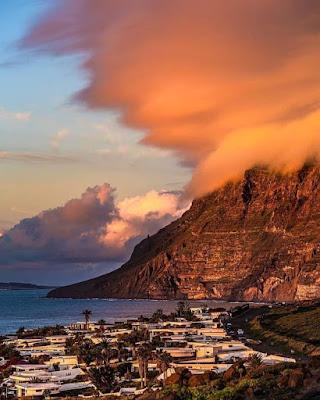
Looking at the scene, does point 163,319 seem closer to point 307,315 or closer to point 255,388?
point 307,315

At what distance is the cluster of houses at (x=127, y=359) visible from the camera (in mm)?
76088

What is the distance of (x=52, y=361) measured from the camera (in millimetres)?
104062

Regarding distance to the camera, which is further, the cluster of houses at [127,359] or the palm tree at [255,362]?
the cluster of houses at [127,359]

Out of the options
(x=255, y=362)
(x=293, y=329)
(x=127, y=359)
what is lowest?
(x=127, y=359)

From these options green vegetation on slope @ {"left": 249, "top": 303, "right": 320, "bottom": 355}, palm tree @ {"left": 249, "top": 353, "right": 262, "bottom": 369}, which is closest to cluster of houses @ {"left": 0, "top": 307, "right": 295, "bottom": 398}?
palm tree @ {"left": 249, "top": 353, "right": 262, "bottom": 369}

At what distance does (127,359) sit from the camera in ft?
332

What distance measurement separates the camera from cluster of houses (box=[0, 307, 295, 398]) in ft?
250

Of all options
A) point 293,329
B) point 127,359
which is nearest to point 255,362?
point 127,359

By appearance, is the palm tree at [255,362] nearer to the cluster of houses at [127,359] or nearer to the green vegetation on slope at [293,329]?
the cluster of houses at [127,359]

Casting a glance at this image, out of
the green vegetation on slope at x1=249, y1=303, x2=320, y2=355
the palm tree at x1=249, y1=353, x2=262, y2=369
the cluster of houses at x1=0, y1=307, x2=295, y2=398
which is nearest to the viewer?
the palm tree at x1=249, y1=353, x2=262, y2=369

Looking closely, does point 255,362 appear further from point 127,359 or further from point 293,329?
point 293,329

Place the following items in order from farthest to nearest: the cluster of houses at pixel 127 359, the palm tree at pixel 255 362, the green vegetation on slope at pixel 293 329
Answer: the green vegetation on slope at pixel 293 329
the cluster of houses at pixel 127 359
the palm tree at pixel 255 362

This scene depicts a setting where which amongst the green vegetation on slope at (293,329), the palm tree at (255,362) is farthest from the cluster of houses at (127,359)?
the green vegetation on slope at (293,329)

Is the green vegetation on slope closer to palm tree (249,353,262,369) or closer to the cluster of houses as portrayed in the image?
the cluster of houses
